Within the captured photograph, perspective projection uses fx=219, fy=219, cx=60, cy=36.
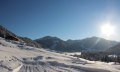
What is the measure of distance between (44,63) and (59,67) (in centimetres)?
292

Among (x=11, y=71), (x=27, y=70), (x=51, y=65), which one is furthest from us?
(x=51, y=65)

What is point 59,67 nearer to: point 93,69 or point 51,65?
point 51,65

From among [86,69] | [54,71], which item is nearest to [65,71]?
[54,71]

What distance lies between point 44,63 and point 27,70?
5054 mm

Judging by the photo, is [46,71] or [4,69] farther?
[46,71]

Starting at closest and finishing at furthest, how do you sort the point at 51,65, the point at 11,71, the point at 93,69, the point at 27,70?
the point at 11,71 → the point at 27,70 → the point at 93,69 → the point at 51,65

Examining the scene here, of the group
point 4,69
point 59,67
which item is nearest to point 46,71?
point 59,67

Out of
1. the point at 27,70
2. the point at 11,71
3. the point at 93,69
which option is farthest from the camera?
the point at 93,69

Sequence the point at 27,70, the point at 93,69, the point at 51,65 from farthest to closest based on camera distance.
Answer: the point at 51,65, the point at 93,69, the point at 27,70

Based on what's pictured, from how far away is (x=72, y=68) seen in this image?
90.8 ft

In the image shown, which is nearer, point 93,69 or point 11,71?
point 11,71

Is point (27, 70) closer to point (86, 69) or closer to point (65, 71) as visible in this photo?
point (65, 71)

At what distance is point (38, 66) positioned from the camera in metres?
28.3

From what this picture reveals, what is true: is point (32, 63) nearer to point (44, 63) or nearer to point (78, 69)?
point (44, 63)
